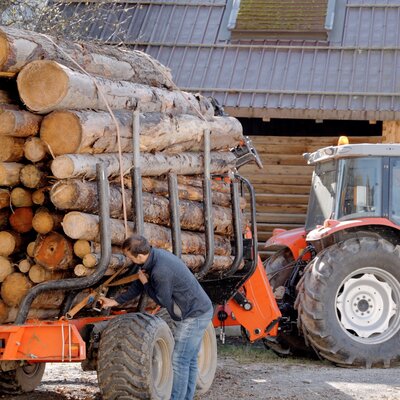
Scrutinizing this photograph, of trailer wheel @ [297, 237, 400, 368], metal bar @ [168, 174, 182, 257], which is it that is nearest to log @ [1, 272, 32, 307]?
metal bar @ [168, 174, 182, 257]

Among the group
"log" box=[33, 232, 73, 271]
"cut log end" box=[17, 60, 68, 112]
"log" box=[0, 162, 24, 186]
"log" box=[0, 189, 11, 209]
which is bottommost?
"log" box=[33, 232, 73, 271]

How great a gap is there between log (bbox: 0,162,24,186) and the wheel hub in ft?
17.9

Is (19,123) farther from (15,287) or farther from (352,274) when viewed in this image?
(352,274)

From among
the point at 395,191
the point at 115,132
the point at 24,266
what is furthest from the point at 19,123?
the point at 395,191

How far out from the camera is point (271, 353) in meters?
13.9

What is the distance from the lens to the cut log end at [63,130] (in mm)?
8359

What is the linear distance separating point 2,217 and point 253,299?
13.7 ft

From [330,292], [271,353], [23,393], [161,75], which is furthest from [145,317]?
[271,353]

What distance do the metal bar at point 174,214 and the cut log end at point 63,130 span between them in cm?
163

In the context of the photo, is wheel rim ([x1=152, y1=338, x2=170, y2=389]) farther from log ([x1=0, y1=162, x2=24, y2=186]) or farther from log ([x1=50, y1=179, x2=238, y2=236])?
log ([x1=0, y1=162, x2=24, y2=186])

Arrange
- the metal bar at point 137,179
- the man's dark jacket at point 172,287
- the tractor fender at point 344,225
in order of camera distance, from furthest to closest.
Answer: the tractor fender at point 344,225, the metal bar at point 137,179, the man's dark jacket at point 172,287

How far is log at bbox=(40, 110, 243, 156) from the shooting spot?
8.38m

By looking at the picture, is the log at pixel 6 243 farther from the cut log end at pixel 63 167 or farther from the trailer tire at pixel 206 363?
the trailer tire at pixel 206 363

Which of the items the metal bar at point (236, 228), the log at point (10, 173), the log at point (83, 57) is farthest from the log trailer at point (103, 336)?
the metal bar at point (236, 228)
